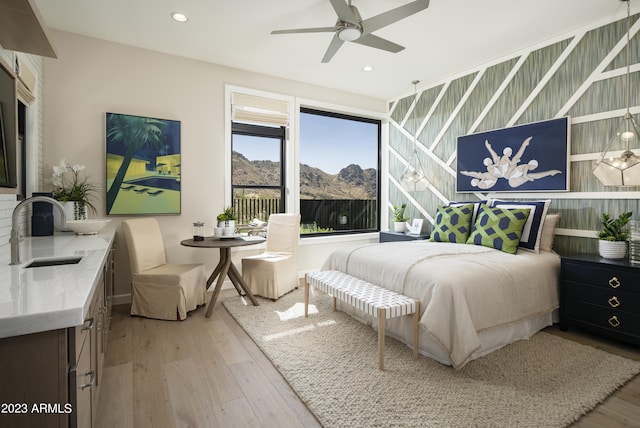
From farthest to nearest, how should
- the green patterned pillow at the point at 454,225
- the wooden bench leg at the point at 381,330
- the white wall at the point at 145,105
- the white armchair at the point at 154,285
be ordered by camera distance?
1. the green patterned pillow at the point at 454,225
2. the white wall at the point at 145,105
3. the white armchair at the point at 154,285
4. the wooden bench leg at the point at 381,330

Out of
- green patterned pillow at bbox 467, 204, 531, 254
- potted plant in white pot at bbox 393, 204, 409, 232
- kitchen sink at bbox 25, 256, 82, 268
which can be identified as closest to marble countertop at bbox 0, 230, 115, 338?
kitchen sink at bbox 25, 256, 82, 268

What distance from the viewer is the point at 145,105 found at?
3.70 m

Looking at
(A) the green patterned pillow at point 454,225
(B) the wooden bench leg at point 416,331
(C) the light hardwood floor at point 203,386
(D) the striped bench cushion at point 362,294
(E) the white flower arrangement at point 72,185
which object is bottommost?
(C) the light hardwood floor at point 203,386

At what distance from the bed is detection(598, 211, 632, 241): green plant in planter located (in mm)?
408

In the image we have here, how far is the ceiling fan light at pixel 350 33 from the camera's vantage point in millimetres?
2594

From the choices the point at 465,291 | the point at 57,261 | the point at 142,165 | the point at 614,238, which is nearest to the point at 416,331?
the point at 465,291

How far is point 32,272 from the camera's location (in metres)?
1.40

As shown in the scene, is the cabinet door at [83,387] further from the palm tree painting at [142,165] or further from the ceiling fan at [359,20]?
the palm tree painting at [142,165]

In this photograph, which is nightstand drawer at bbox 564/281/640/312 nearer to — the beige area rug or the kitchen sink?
the beige area rug

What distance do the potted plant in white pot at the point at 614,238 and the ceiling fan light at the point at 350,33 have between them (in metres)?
2.63

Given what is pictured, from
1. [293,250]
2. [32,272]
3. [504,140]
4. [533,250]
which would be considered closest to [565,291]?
[533,250]

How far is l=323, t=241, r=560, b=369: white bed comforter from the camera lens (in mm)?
2221

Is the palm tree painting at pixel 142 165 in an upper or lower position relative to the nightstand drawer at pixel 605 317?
upper

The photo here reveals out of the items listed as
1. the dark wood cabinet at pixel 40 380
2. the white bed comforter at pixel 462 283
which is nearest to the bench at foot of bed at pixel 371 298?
the white bed comforter at pixel 462 283
